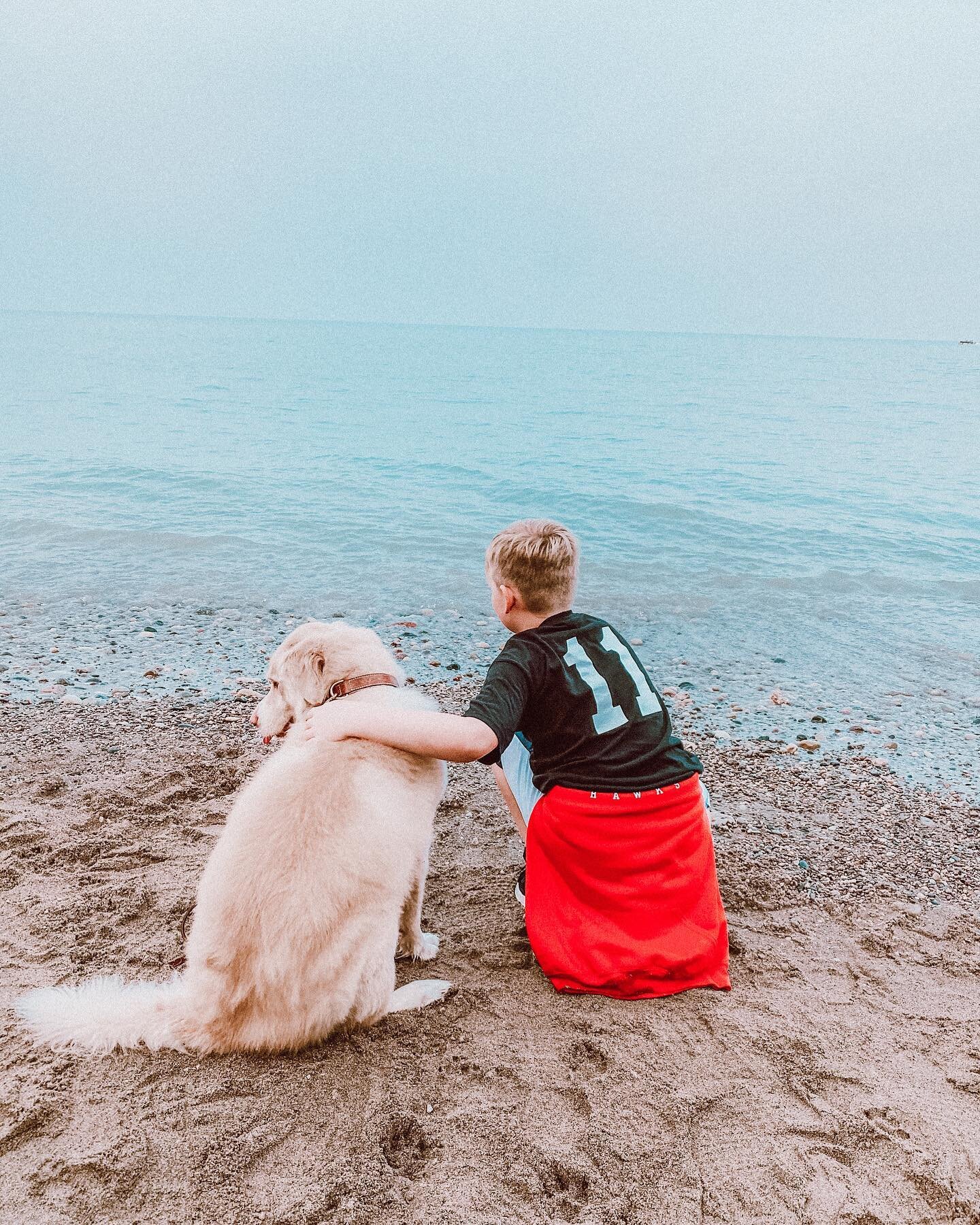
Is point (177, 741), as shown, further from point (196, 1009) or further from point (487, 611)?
point (487, 611)

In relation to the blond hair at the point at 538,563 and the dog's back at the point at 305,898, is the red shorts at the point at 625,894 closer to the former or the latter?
the dog's back at the point at 305,898

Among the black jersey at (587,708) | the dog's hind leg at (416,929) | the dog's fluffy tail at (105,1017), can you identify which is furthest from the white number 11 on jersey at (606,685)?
the dog's fluffy tail at (105,1017)

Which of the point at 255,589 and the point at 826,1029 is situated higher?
the point at 826,1029

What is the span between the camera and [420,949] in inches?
135

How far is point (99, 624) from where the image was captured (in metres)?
8.41

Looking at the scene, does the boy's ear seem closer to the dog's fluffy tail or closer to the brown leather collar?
the brown leather collar

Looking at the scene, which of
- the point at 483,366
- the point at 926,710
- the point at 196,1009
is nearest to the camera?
the point at 196,1009

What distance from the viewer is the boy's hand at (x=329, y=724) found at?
2840 mm

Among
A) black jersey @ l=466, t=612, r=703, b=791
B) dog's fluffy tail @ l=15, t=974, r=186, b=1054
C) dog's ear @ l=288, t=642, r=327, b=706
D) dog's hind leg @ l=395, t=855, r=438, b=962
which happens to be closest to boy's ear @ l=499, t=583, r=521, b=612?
black jersey @ l=466, t=612, r=703, b=791

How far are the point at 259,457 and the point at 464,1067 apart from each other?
19.4 meters

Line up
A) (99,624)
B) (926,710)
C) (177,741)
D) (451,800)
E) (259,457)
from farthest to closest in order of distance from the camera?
→ (259,457) → (99,624) → (926,710) → (177,741) → (451,800)

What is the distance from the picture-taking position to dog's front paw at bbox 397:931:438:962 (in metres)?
3.40

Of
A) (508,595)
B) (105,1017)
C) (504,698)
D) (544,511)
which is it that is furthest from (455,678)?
(544,511)

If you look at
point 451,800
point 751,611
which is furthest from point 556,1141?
point 751,611
